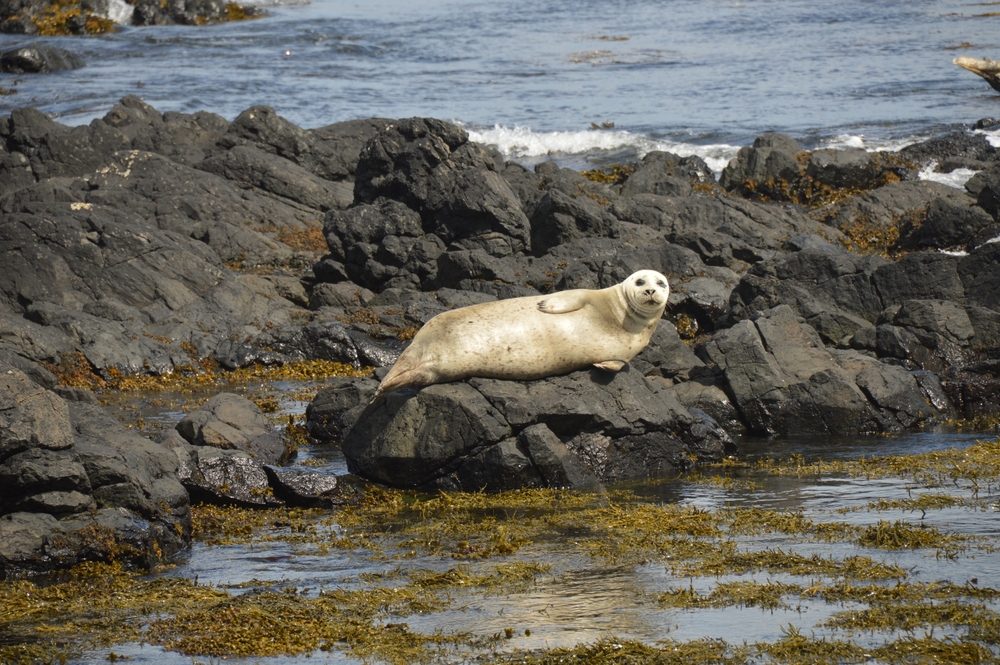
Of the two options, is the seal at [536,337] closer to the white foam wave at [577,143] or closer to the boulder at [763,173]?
the boulder at [763,173]

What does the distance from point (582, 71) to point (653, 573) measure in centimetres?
5932

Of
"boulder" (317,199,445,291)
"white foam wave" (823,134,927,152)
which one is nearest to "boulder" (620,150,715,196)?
"boulder" (317,199,445,291)

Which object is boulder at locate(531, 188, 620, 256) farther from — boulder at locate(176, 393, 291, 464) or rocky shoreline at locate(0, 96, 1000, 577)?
boulder at locate(176, 393, 291, 464)

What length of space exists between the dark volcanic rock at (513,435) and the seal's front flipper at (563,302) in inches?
29.1

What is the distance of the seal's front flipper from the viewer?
42.3 feet

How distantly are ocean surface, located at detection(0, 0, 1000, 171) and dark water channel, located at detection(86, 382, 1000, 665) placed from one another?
105 ft

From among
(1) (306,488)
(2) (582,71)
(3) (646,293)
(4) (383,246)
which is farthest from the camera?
(2) (582,71)

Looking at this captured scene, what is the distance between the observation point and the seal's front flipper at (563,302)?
1288 centimetres

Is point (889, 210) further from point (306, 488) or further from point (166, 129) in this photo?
point (306, 488)

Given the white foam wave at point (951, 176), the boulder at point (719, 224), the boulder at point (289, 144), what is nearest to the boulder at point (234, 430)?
the boulder at point (719, 224)

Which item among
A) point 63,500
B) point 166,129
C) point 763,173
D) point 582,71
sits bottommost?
point 763,173

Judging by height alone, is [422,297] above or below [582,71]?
below

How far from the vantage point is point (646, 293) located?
12664mm

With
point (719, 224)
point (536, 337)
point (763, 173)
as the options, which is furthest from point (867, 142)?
point (536, 337)
